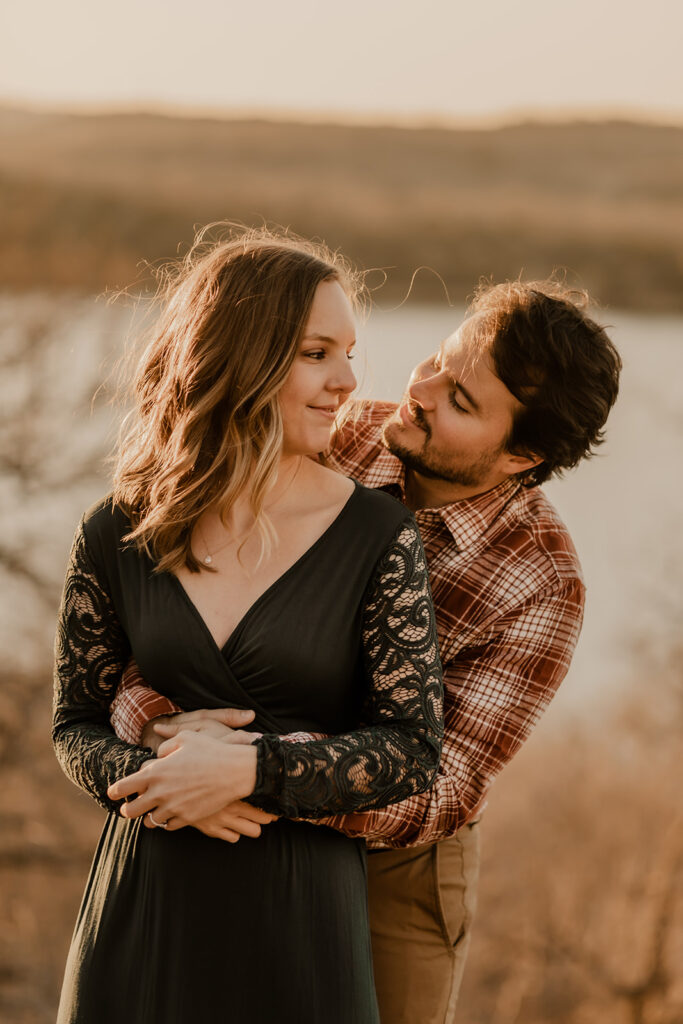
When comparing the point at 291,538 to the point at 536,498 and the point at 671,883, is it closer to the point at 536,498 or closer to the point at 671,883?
the point at 536,498

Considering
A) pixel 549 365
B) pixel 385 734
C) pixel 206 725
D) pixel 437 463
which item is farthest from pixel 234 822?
pixel 549 365

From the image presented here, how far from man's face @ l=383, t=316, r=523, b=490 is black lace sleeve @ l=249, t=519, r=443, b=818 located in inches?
20.5

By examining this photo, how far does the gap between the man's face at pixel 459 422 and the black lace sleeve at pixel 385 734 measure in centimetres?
52

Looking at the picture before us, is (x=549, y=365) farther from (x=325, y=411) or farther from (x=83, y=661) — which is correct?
(x=83, y=661)

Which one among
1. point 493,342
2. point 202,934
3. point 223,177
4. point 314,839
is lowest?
point 202,934

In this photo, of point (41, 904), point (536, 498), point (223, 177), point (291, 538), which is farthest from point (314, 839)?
point (223, 177)

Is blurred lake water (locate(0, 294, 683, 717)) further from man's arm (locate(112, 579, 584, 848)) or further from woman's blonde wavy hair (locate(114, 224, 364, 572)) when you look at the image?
woman's blonde wavy hair (locate(114, 224, 364, 572))

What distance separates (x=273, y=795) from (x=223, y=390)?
1.94 ft

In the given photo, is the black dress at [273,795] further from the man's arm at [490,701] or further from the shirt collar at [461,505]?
the shirt collar at [461,505]

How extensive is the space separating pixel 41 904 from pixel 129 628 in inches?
287

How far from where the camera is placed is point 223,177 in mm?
8930

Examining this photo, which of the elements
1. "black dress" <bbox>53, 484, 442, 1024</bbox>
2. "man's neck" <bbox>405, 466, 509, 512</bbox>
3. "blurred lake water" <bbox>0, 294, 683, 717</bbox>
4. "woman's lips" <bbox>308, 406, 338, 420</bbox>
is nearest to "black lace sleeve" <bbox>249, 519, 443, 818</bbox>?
"black dress" <bbox>53, 484, 442, 1024</bbox>

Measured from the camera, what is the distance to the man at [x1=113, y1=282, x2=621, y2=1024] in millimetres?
1938

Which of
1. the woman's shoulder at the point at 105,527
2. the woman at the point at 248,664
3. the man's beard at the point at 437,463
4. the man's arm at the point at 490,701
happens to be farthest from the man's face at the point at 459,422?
the woman's shoulder at the point at 105,527
